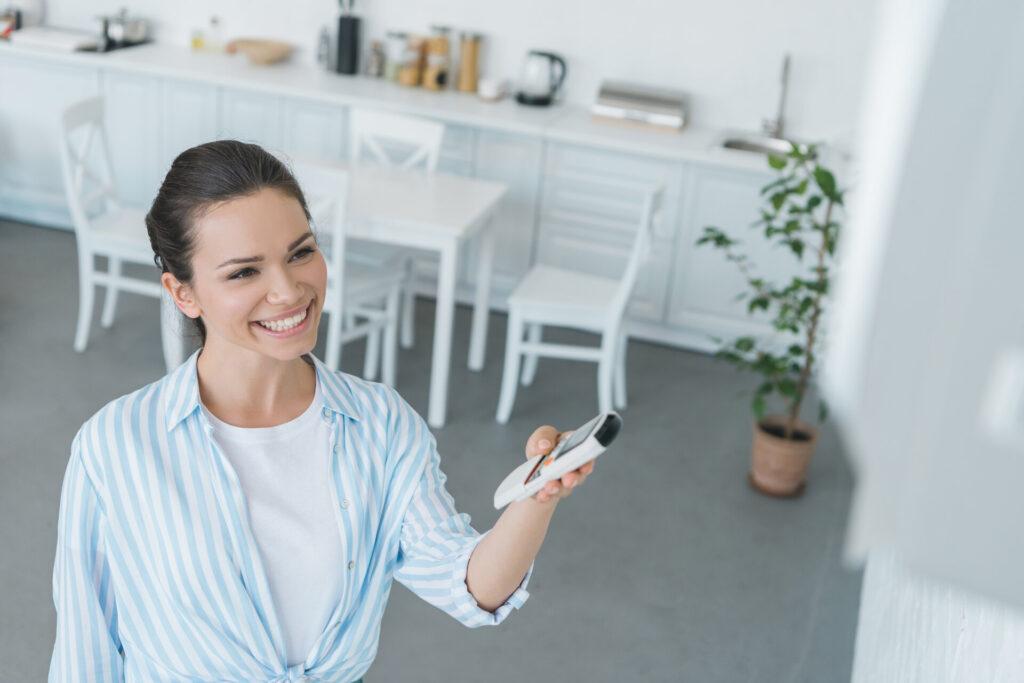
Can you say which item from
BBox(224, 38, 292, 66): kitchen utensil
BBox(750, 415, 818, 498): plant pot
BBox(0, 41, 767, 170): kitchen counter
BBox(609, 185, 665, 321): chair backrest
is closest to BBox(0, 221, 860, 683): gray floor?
BBox(750, 415, 818, 498): plant pot

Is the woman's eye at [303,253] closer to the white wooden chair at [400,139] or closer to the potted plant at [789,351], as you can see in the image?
the potted plant at [789,351]

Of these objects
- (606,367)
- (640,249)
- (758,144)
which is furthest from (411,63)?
(606,367)

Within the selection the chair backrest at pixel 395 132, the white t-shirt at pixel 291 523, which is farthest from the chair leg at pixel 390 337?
the white t-shirt at pixel 291 523

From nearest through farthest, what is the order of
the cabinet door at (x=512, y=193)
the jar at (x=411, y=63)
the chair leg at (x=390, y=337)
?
the chair leg at (x=390, y=337)
the cabinet door at (x=512, y=193)
the jar at (x=411, y=63)

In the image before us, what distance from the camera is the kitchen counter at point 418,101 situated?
4.36 meters

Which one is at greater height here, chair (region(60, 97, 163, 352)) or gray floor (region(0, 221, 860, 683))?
chair (region(60, 97, 163, 352))

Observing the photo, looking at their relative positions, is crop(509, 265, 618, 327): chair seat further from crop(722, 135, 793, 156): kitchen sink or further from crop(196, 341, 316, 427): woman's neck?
crop(196, 341, 316, 427): woman's neck

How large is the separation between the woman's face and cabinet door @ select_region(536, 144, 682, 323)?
3.10 m

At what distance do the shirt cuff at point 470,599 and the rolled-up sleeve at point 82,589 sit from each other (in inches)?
16.6

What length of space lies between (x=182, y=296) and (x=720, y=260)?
3.18 metres

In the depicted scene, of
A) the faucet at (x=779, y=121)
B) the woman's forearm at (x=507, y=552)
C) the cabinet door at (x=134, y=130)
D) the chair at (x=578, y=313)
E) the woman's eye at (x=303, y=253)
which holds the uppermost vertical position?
the woman's eye at (x=303, y=253)

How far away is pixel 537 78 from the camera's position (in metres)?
4.71

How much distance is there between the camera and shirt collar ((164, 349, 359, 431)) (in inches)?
54.3

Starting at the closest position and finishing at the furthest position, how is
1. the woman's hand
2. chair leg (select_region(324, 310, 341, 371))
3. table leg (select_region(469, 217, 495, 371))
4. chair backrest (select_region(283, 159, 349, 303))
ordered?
the woman's hand
chair backrest (select_region(283, 159, 349, 303))
chair leg (select_region(324, 310, 341, 371))
table leg (select_region(469, 217, 495, 371))
